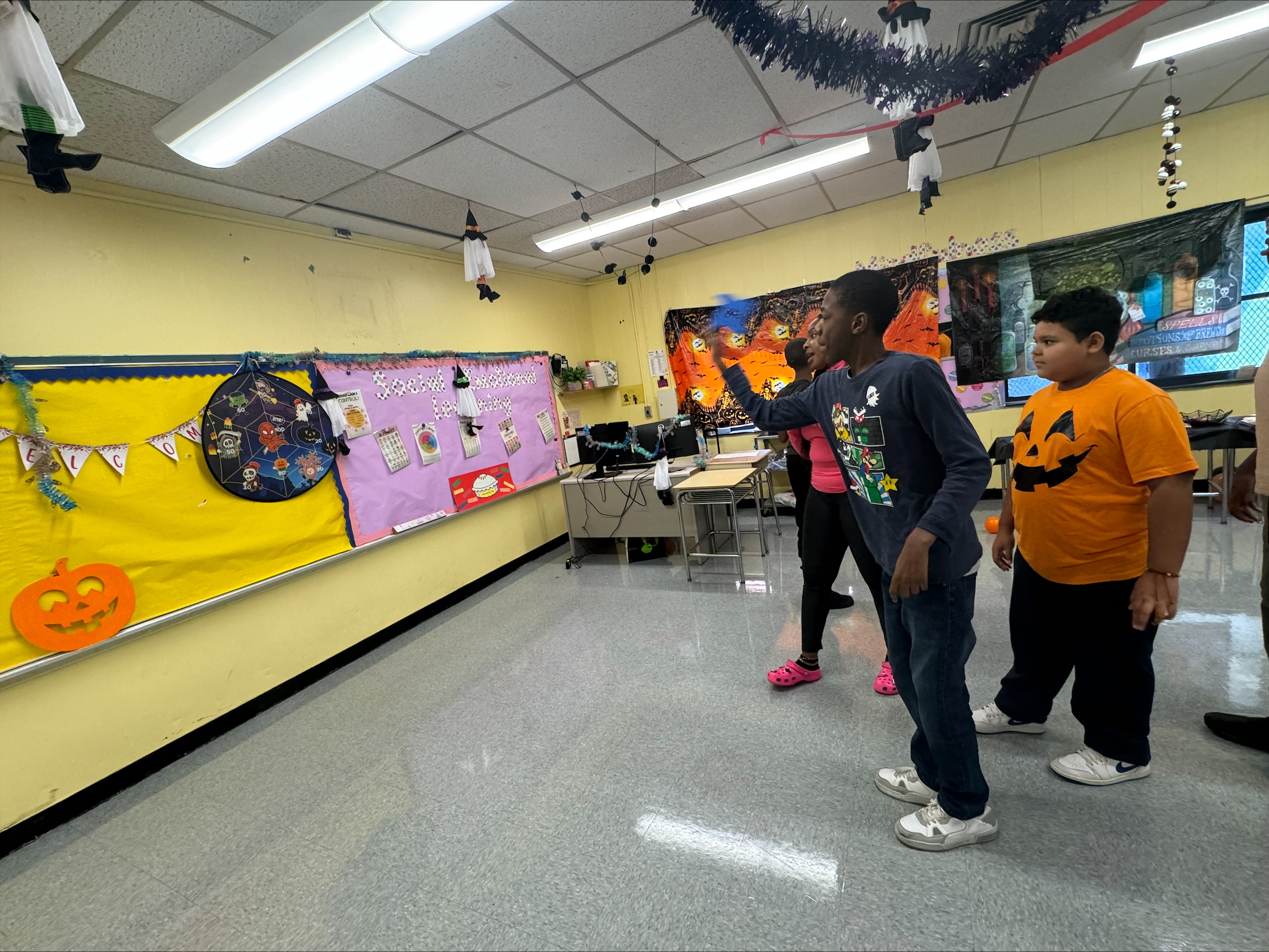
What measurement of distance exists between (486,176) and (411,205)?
567 millimetres

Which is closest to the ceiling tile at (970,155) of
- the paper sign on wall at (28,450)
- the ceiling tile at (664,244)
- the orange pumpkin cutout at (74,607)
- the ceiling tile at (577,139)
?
the ceiling tile at (664,244)

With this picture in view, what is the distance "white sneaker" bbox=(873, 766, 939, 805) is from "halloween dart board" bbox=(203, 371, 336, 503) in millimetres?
3071

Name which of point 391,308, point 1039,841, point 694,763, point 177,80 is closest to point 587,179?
point 391,308

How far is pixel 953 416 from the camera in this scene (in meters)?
1.07

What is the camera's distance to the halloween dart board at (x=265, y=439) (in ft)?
8.30

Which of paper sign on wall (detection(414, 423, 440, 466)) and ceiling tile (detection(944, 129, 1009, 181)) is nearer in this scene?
ceiling tile (detection(944, 129, 1009, 181))

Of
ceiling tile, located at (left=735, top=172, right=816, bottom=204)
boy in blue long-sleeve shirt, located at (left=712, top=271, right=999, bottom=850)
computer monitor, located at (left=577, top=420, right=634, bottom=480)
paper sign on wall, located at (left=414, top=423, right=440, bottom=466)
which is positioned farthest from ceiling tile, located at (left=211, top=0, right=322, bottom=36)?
computer monitor, located at (left=577, top=420, right=634, bottom=480)

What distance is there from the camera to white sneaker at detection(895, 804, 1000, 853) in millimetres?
1353

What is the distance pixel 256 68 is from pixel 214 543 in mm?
2042

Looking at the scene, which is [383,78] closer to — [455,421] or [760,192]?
[455,421]

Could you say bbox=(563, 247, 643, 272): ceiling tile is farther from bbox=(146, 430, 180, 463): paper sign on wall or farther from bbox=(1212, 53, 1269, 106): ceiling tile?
bbox=(1212, 53, 1269, 106): ceiling tile

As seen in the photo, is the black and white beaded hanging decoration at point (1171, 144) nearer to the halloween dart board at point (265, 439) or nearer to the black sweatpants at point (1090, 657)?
the black sweatpants at point (1090, 657)

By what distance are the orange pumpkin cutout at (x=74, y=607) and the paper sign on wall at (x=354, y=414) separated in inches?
50.0

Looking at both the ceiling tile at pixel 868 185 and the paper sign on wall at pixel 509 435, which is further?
the paper sign on wall at pixel 509 435
